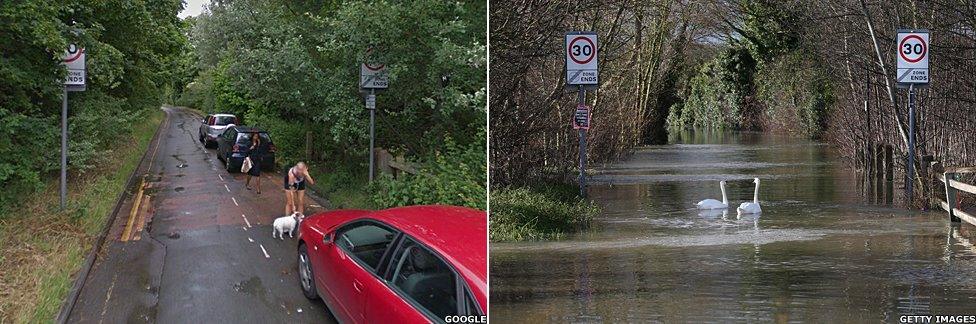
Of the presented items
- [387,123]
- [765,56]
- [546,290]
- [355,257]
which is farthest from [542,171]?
[765,56]

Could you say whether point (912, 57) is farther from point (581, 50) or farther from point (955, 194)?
point (581, 50)

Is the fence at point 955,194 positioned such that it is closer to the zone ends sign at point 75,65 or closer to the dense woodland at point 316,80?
the dense woodland at point 316,80

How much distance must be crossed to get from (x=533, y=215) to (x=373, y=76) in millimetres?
2526

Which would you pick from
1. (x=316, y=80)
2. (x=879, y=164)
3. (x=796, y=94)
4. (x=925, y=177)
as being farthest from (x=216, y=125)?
(x=796, y=94)

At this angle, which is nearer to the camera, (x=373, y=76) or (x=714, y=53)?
(x=373, y=76)

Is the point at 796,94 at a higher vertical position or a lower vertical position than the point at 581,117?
higher

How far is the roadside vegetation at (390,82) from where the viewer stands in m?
10.2

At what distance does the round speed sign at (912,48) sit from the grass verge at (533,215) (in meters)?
4.66

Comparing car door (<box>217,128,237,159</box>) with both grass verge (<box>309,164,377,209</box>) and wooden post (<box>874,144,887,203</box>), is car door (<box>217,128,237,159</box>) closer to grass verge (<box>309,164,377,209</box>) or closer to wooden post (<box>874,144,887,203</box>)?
grass verge (<box>309,164,377,209</box>)

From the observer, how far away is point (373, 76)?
11266 mm

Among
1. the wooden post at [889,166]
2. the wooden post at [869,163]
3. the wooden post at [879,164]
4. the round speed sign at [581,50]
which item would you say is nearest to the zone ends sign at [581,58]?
the round speed sign at [581,50]

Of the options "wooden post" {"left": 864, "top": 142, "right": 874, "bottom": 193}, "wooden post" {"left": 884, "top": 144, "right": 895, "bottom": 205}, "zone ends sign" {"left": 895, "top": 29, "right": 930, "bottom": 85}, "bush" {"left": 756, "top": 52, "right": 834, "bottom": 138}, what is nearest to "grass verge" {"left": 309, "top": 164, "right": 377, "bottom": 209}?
"zone ends sign" {"left": 895, "top": 29, "right": 930, "bottom": 85}

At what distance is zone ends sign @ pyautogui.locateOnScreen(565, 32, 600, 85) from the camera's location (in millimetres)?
10547

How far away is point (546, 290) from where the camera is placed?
6832mm
